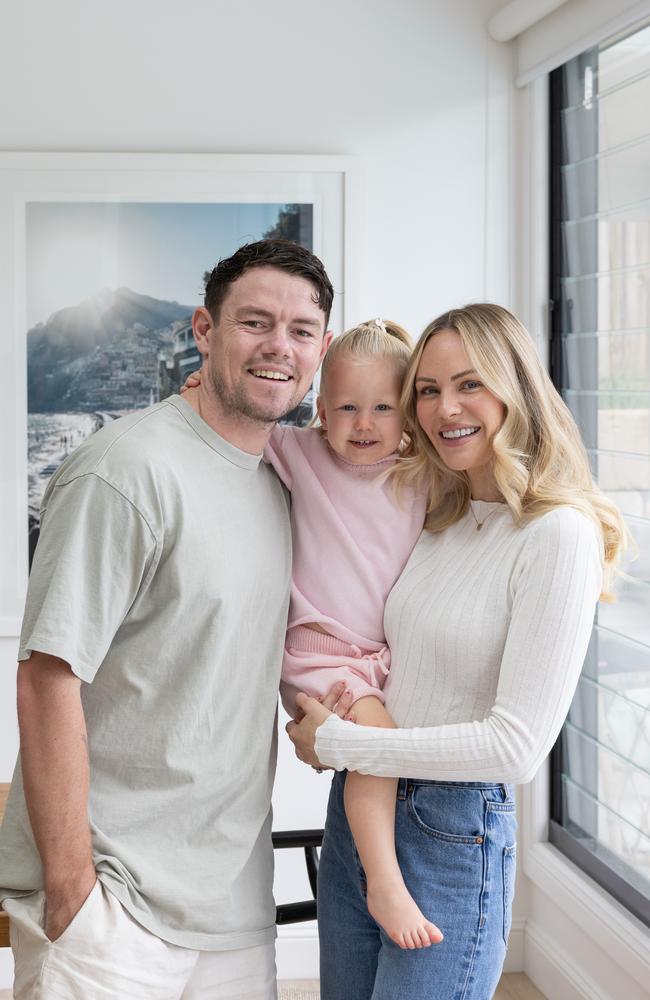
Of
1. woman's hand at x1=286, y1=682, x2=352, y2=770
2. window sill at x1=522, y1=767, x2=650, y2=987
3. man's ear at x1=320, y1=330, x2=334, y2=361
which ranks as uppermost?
man's ear at x1=320, y1=330, x2=334, y2=361

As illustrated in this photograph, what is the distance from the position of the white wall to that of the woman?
123cm

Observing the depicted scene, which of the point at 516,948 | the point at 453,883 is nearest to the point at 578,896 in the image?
the point at 516,948

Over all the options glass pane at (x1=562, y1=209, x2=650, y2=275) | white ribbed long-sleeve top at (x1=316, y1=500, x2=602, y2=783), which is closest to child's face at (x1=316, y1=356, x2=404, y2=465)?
white ribbed long-sleeve top at (x1=316, y1=500, x2=602, y2=783)

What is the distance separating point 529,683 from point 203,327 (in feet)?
2.58

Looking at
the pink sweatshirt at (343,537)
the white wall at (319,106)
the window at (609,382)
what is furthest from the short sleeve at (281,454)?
the white wall at (319,106)

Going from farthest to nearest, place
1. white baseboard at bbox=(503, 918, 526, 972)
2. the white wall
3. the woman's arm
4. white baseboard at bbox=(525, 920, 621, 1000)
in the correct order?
white baseboard at bbox=(503, 918, 526, 972), the white wall, white baseboard at bbox=(525, 920, 621, 1000), the woman's arm

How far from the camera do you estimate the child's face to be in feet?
5.73

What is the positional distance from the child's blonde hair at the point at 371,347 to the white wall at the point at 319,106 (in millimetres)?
1050

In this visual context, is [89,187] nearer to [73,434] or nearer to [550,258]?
[73,434]

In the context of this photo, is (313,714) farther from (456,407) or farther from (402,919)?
(456,407)

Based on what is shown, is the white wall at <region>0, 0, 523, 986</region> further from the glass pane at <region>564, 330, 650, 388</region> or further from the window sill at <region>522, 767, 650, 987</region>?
the window sill at <region>522, 767, 650, 987</region>

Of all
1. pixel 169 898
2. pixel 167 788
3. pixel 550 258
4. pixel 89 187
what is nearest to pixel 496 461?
pixel 167 788

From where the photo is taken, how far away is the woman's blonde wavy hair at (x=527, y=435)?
1.56 m

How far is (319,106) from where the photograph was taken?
2.76m
